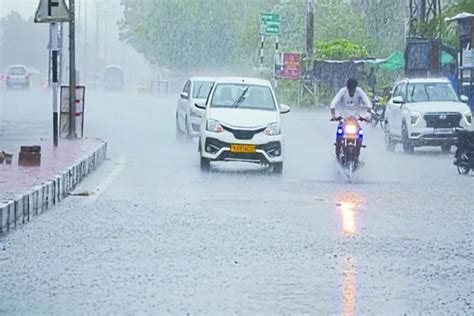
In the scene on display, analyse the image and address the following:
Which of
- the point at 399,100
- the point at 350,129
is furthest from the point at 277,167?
the point at 399,100

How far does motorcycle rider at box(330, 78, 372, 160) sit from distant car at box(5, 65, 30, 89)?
2613 inches

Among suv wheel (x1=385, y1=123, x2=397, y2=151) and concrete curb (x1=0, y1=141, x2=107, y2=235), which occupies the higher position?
concrete curb (x1=0, y1=141, x2=107, y2=235)

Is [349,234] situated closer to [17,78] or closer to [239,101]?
[239,101]

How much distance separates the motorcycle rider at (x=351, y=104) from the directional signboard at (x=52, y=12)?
16.9 feet

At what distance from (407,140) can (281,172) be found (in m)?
7.11

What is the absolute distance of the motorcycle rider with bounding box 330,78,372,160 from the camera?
68.8 feet

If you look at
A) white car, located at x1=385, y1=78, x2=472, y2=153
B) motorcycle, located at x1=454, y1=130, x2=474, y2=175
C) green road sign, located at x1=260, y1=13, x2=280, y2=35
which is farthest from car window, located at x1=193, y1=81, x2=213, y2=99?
green road sign, located at x1=260, y1=13, x2=280, y2=35

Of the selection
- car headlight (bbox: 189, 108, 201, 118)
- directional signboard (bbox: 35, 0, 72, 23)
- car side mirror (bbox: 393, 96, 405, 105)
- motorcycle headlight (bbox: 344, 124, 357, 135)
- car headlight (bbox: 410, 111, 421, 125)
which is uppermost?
directional signboard (bbox: 35, 0, 72, 23)

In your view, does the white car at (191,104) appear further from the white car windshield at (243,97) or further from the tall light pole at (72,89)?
the white car windshield at (243,97)

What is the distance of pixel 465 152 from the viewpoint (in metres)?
21.0

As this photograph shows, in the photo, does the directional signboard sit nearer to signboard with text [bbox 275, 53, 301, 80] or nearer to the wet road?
the wet road

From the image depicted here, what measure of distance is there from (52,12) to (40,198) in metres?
7.85

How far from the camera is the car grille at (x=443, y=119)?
26.8 m

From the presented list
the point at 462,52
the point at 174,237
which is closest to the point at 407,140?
the point at 462,52
